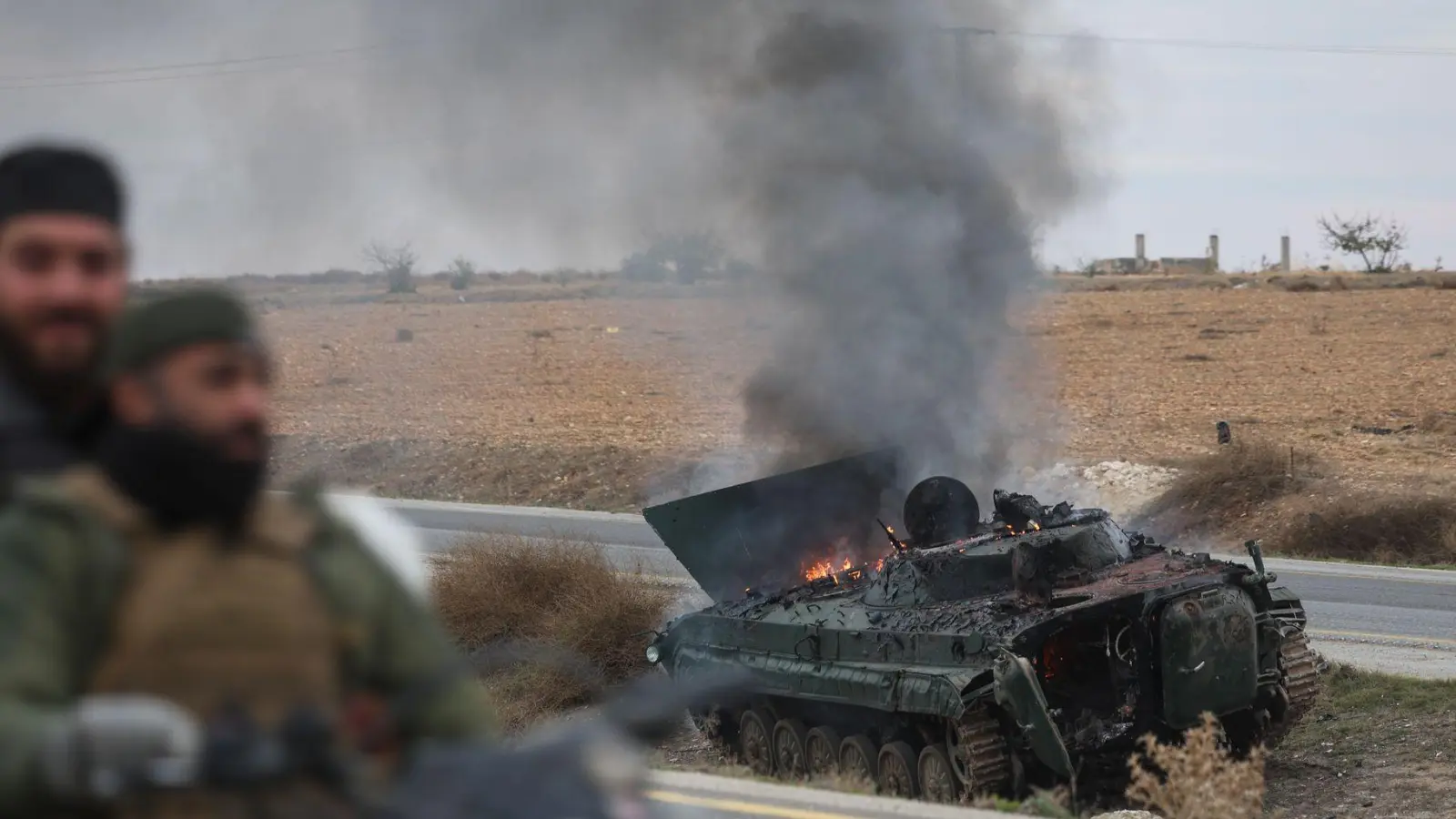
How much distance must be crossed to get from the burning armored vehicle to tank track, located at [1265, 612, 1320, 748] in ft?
0.05

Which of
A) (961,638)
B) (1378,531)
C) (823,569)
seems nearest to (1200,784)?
(961,638)

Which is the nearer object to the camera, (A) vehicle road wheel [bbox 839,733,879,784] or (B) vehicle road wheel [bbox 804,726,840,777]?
(A) vehicle road wheel [bbox 839,733,879,784]

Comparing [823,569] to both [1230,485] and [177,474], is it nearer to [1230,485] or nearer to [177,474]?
[1230,485]

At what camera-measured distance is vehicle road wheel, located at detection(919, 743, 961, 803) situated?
1198cm

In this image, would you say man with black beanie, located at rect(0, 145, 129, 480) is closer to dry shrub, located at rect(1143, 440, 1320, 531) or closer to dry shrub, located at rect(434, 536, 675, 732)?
dry shrub, located at rect(434, 536, 675, 732)

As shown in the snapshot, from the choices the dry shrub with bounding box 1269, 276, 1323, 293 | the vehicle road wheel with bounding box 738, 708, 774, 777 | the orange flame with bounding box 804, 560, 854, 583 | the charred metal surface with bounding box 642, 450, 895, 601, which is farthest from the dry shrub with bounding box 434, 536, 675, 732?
the dry shrub with bounding box 1269, 276, 1323, 293

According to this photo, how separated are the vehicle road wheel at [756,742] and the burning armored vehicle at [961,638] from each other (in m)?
0.02

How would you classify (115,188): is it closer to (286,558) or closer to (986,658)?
(286,558)

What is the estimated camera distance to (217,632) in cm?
219

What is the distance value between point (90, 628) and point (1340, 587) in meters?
19.1

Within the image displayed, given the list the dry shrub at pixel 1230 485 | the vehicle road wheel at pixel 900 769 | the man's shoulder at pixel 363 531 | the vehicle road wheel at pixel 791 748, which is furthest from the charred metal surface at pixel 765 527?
the man's shoulder at pixel 363 531

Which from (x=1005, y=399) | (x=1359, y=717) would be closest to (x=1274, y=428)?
(x=1005, y=399)

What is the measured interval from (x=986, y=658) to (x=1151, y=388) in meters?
26.8

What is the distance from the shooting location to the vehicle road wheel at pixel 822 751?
13.2 meters
